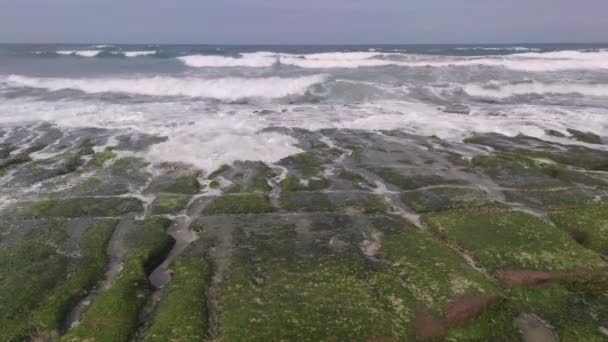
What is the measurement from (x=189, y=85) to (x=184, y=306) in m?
51.0

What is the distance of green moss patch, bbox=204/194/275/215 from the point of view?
19.8 meters

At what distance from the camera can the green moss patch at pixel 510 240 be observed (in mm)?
14895

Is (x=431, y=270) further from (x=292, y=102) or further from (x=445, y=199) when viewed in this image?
(x=292, y=102)

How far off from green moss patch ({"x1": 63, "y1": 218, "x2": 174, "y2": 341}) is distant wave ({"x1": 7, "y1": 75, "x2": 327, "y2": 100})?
38.0 metres

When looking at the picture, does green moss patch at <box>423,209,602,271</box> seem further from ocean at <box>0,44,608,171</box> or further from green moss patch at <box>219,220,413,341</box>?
ocean at <box>0,44,608,171</box>

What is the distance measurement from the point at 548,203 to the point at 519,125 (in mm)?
17235

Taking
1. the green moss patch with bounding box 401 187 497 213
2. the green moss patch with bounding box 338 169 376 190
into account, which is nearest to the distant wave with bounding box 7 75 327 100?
the green moss patch with bounding box 338 169 376 190

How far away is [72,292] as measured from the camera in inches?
534

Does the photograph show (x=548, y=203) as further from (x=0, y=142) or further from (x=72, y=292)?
(x=0, y=142)

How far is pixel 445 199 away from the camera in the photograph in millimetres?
20828

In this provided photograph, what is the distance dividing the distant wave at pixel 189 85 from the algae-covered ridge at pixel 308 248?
29783mm

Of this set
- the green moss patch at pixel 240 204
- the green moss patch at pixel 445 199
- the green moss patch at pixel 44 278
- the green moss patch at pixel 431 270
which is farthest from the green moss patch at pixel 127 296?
the green moss patch at pixel 445 199

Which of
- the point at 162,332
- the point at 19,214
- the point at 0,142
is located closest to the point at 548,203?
the point at 162,332

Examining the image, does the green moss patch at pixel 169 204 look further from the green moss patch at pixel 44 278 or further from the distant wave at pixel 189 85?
the distant wave at pixel 189 85
